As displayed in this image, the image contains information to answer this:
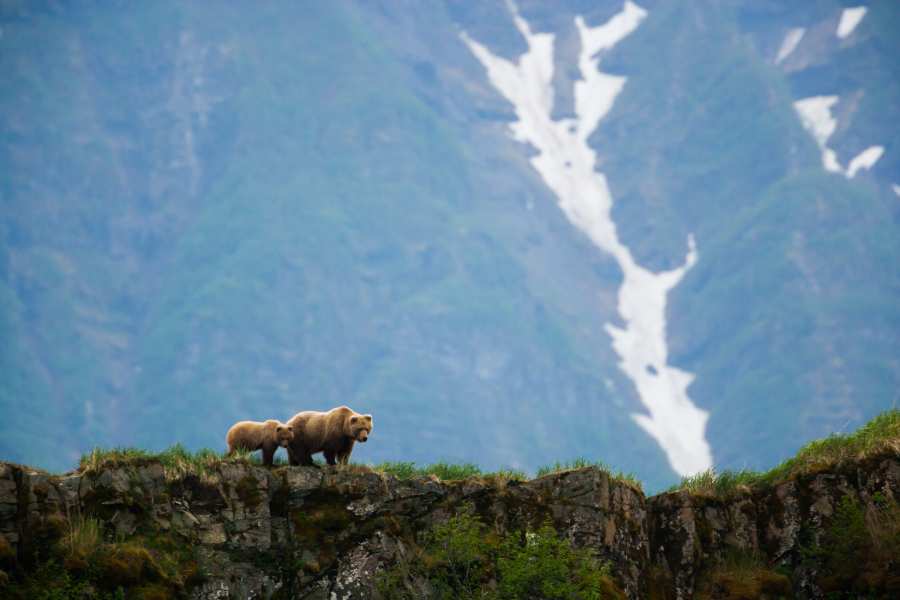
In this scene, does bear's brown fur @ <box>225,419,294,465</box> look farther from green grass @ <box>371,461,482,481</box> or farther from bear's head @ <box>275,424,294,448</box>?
green grass @ <box>371,461,482,481</box>

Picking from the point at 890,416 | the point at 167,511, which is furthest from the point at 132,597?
the point at 890,416

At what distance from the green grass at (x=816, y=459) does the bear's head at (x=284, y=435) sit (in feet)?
31.1

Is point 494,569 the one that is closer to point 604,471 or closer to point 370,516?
point 370,516

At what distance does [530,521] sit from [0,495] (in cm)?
1155

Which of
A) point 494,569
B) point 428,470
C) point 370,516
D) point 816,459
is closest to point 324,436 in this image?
point 428,470

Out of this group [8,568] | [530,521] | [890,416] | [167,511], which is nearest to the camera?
[8,568]

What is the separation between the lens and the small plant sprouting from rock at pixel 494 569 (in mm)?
28109

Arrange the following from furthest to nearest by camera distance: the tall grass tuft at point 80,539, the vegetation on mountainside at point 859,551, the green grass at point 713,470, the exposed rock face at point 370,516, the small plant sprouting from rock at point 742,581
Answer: the small plant sprouting from rock at point 742,581
the green grass at point 713,470
the vegetation on mountainside at point 859,551
the exposed rock face at point 370,516
the tall grass tuft at point 80,539

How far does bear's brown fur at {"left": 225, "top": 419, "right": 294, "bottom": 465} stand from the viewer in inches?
1218

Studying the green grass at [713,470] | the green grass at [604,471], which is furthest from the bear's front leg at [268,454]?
the green grass at [604,471]

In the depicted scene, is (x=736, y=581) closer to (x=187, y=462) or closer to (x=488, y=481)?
(x=488, y=481)

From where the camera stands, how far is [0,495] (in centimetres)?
2664

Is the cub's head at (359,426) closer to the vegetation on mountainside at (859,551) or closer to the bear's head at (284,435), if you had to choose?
the bear's head at (284,435)

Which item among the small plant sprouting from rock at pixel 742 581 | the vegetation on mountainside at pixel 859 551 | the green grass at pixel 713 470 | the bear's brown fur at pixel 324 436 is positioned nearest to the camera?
the vegetation on mountainside at pixel 859 551
